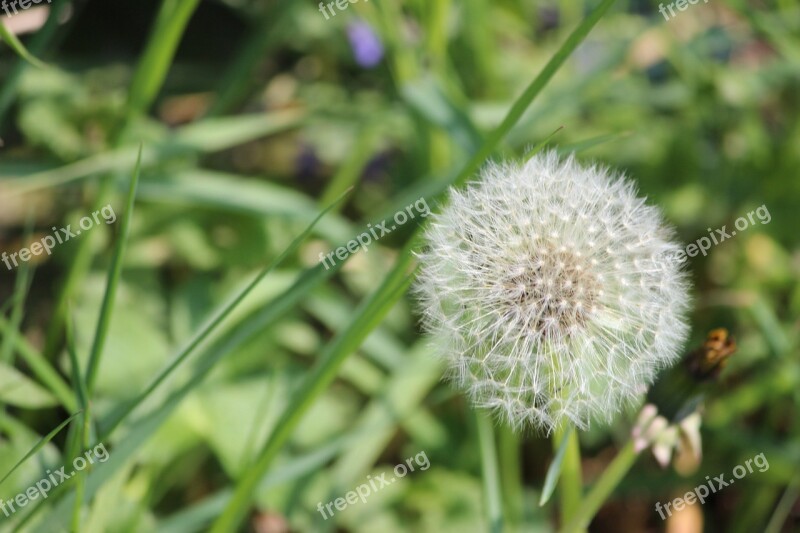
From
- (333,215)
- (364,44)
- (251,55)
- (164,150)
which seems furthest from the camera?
(364,44)

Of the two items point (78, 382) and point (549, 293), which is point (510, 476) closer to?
point (549, 293)

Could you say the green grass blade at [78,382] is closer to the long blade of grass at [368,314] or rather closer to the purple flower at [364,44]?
the long blade of grass at [368,314]

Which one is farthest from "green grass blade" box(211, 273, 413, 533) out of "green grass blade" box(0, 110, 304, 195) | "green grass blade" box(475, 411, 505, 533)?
"green grass blade" box(0, 110, 304, 195)

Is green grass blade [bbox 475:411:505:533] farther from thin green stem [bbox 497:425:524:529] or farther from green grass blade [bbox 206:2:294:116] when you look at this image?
green grass blade [bbox 206:2:294:116]

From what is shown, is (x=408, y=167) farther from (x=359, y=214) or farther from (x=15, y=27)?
(x=15, y=27)

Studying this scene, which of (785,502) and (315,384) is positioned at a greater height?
(315,384)

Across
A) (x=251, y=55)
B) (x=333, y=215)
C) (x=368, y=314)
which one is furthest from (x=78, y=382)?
(x=251, y=55)

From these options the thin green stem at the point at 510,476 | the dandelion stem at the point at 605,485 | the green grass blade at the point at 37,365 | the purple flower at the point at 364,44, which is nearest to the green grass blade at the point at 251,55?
the purple flower at the point at 364,44
